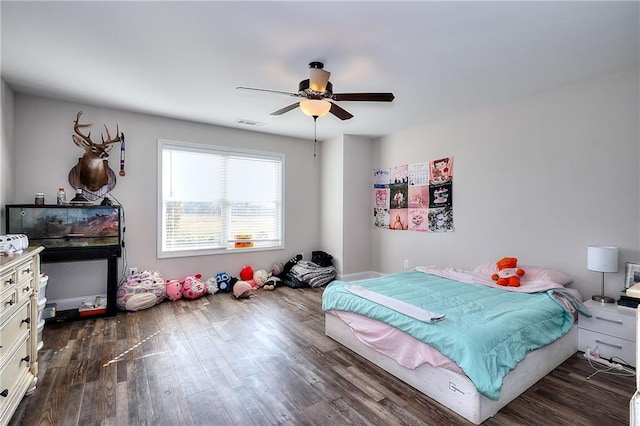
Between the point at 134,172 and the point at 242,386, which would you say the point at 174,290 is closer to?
the point at 134,172

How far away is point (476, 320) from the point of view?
2.28 m

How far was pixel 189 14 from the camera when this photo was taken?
2.11 meters

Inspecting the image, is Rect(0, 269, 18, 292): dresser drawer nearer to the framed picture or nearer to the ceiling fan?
the ceiling fan

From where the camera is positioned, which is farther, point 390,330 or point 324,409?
point 390,330

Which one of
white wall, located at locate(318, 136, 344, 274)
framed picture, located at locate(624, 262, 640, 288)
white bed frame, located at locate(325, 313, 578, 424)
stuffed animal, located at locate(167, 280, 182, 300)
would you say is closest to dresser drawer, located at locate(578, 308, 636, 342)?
white bed frame, located at locate(325, 313, 578, 424)

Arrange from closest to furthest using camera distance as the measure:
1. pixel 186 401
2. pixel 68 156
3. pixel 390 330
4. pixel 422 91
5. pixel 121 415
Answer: pixel 121 415
pixel 186 401
pixel 390 330
pixel 422 91
pixel 68 156

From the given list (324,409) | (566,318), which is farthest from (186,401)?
(566,318)

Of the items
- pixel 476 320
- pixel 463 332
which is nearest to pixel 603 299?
pixel 476 320

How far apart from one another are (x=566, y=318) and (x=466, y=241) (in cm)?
161

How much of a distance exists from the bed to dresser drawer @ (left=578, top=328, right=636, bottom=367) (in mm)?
103

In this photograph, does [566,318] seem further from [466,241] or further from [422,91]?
[422,91]

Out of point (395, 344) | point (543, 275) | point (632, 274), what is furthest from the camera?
point (543, 275)

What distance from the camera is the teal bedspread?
6.33 ft

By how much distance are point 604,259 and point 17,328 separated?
15.2 ft
